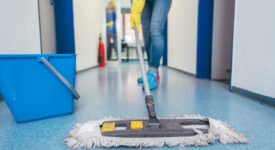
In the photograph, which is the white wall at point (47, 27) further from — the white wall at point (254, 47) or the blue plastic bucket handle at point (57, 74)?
the white wall at point (254, 47)

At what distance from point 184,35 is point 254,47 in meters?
1.42

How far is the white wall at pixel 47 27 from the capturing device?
1.94 m

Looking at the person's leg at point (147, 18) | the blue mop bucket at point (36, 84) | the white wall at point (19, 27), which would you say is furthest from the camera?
the person's leg at point (147, 18)

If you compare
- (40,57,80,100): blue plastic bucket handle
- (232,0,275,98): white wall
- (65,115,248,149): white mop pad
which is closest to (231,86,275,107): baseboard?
(232,0,275,98): white wall

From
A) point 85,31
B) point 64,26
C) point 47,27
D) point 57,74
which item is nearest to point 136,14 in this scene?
point 57,74

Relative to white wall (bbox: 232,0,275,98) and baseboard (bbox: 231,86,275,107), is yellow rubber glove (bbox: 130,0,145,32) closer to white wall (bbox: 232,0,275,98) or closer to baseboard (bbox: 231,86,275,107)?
white wall (bbox: 232,0,275,98)

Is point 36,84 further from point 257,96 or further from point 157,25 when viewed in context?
point 257,96

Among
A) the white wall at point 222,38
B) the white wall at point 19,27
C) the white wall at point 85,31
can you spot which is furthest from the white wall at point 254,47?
the white wall at point 85,31

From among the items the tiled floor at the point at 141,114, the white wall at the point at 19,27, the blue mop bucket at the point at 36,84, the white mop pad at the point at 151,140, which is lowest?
the tiled floor at the point at 141,114

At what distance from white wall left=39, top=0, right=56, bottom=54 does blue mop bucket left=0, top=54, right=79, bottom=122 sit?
49.8 inches

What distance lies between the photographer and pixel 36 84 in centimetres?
78

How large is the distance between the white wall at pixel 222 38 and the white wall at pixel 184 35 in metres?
0.22

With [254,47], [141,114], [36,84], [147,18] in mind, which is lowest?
[141,114]

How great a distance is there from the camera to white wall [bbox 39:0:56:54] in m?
1.94
